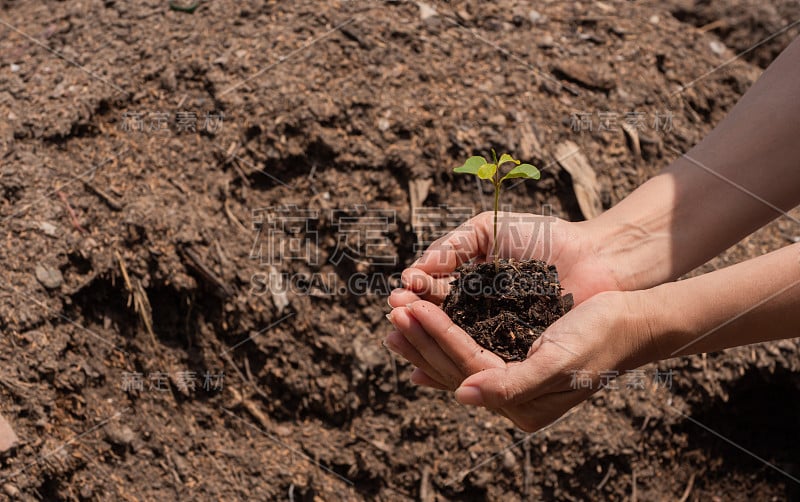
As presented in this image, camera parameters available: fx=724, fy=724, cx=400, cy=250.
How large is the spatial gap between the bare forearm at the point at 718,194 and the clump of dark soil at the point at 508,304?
0.28 meters

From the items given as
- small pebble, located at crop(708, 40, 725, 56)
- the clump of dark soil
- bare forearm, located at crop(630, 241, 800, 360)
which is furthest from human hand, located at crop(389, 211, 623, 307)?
small pebble, located at crop(708, 40, 725, 56)

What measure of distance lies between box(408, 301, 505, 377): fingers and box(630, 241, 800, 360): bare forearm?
39 centimetres

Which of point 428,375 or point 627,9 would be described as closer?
point 428,375

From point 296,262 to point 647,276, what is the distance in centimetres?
125

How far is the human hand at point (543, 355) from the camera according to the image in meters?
1.62

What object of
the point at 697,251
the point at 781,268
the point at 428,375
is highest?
the point at 781,268

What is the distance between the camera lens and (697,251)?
203 centimetres

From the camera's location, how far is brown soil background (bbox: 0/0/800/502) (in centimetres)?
246

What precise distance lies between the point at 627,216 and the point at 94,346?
1798 millimetres

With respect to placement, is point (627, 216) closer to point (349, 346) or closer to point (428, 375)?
point (428, 375)

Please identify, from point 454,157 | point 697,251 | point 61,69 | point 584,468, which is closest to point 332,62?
point 454,157

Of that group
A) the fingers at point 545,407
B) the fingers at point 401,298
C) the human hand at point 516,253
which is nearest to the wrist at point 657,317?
the fingers at point 545,407

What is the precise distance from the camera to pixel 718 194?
1937 mm

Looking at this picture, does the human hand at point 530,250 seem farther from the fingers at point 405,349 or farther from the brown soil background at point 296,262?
the brown soil background at point 296,262
